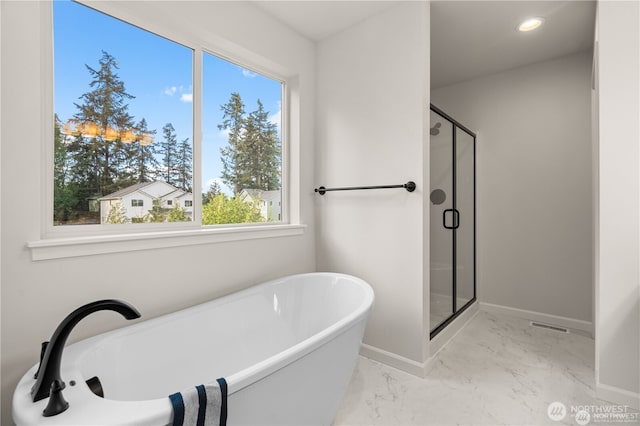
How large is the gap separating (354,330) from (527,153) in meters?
2.63

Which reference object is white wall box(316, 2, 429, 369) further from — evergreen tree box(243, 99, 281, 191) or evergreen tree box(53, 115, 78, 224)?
evergreen tree box(53, 115, 78, 224)

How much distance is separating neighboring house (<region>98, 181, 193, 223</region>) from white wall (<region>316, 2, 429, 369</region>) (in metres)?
1.07

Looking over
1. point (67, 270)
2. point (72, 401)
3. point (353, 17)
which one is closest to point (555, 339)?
point (353, 17)

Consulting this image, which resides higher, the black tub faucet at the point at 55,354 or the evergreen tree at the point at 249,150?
the evergreen tree at the point at 249,150

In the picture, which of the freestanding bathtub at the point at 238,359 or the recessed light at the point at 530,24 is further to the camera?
the recessed light at the point at 530,24

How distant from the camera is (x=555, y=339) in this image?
2500 mm

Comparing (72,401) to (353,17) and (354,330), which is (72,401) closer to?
(354,330)

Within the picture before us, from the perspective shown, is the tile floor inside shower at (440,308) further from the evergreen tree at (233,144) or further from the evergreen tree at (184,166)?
the evergreen tree at (184,166)

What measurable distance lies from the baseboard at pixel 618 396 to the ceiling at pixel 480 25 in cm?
237

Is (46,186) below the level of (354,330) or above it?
above

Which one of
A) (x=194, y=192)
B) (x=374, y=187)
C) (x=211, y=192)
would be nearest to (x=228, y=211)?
(x=211, y=192)

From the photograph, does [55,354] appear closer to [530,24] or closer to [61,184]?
[61,184]

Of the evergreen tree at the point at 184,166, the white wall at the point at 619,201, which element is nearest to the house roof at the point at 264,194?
the evergreen tree at the point at 184,166

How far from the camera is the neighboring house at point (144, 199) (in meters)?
1.57
